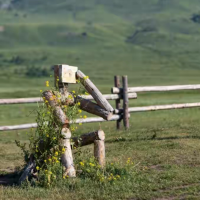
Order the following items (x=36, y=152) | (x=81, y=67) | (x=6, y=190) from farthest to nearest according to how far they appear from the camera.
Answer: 1. (x=81, y=67)
2. (x=36, y=152)
3. (x=6, y=190)

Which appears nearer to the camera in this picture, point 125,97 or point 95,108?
point 95,108

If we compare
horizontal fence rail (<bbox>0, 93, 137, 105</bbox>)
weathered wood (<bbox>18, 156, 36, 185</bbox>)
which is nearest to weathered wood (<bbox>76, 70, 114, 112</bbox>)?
weathered wood (<bbox>18, 156, 36, 185</bbox>)

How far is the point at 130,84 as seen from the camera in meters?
74.4

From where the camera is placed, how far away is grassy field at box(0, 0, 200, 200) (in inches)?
287

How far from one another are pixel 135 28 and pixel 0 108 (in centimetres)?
15662

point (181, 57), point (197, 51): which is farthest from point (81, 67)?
point (197, 51)

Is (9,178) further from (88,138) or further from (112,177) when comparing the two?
(112,177)

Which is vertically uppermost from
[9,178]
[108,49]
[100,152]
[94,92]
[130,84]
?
[108,49]

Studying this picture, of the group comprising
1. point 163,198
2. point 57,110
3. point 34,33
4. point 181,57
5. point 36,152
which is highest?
point 34,33

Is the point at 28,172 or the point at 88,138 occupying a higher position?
the point at 88,138

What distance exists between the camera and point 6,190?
24.0 feet

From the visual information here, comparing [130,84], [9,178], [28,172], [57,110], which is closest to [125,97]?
[9,178]

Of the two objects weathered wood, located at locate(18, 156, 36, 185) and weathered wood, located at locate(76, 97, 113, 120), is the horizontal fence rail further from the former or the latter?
weathered wood, located at locate(18, 156, 36, 185)

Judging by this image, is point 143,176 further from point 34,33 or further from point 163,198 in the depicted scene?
point 34,33
